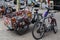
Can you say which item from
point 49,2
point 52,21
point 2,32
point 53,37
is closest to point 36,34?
point 53,37

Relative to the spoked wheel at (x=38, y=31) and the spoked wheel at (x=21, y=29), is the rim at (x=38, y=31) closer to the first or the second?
the spoked wheel at (x=38, y=31)

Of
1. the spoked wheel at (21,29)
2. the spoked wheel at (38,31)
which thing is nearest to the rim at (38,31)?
the spoked wheel at (38,31)

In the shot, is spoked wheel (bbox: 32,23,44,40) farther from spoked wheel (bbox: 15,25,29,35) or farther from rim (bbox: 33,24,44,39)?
spoked wheel (bbox: 15,25,29,35)

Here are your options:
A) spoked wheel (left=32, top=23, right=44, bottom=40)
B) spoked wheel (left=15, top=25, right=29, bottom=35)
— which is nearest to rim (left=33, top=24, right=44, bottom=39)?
spoked wheel (left=32, top=23, right=44, bottom=40)

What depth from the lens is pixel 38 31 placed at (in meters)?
7.21

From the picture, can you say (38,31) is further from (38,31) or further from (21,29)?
(21,29)

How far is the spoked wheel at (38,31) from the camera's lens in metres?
7.05

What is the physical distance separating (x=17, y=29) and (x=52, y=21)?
1.66m

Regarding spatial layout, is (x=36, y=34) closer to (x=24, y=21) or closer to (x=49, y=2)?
(x=24, y=21)

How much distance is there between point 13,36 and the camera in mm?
7609

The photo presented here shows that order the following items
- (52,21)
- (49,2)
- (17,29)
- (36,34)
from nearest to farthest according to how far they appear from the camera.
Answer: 1. (36,34)
2. (17,29)
3. (52,21)
4. (49,2)

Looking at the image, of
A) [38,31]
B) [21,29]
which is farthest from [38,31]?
[21,29]

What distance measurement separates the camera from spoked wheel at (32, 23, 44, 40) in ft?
23.1

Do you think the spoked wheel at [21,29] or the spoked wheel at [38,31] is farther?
the spoked wheel at [21,29]
